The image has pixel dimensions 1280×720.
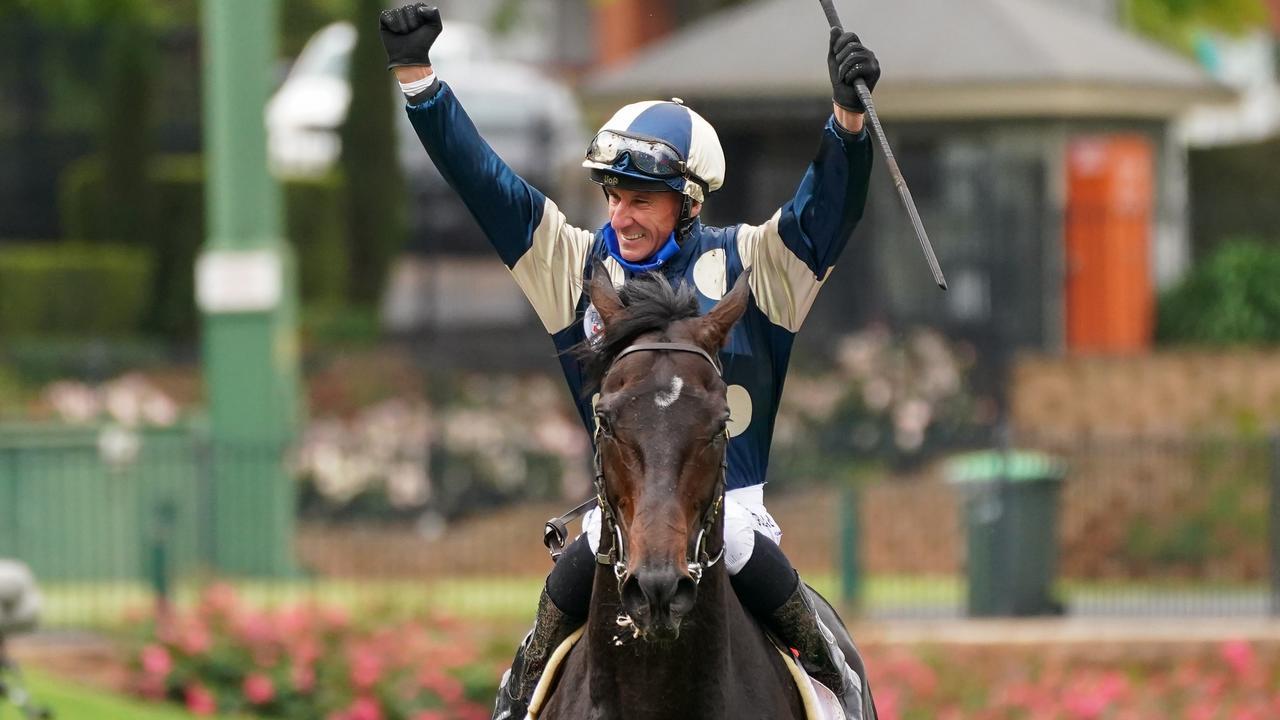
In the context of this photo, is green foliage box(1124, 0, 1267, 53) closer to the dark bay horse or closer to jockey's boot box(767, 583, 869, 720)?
jockey's boot box(767, 583, 869, 720)

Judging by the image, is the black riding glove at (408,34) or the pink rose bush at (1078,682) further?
the pink rose bush at (1078,682)

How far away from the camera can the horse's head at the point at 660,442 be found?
4.72 metres

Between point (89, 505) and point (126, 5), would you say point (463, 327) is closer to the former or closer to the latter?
point (126, 5)

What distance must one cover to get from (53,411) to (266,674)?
6.58m

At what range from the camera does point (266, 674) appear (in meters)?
12.8

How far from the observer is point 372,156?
23.8m

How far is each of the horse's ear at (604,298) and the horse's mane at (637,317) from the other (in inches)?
0.9

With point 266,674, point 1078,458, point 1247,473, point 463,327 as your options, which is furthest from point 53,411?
point 1247,473

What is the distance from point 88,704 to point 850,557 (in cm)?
526

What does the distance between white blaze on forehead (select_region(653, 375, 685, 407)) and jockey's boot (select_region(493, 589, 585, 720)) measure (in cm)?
98

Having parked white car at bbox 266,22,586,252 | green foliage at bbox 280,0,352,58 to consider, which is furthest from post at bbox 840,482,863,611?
green foliage at bbox 280,0,352,58

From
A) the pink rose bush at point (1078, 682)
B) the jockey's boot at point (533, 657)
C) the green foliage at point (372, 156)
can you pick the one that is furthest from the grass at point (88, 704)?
the green foliage at point (372, 156)

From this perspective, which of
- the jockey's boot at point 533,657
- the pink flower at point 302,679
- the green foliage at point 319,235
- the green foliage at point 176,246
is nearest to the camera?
the jockey's boot at point 533,657

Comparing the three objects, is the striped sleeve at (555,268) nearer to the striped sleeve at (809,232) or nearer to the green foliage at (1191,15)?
the striped sleeve at (809,232)
